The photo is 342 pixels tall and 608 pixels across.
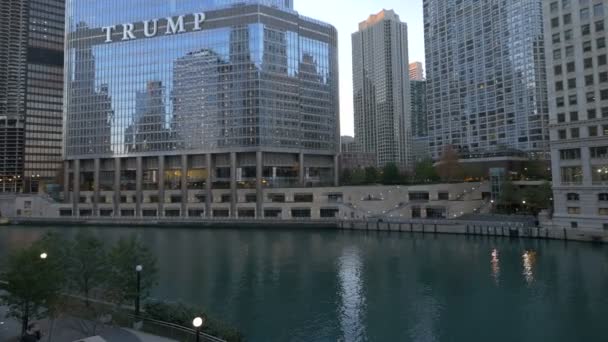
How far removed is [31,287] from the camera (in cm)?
2583

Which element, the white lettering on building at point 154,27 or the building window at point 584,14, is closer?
the building window at point 584,14

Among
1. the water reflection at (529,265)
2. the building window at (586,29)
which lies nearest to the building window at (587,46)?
the building window at (586,29)

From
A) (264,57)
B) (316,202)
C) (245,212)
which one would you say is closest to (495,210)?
(316,202)

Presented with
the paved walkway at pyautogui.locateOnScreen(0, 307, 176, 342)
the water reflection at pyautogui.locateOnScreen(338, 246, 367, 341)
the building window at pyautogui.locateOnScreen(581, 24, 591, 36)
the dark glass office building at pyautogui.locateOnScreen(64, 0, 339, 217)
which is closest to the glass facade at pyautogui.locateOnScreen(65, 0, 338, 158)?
the dark glass office building at pyautogui.locateOnScreen(64, 0, 339, 217)

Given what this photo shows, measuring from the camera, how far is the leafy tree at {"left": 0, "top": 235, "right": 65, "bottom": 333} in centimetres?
2591

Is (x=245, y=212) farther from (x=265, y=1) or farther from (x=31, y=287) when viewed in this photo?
(x=31, y=287)

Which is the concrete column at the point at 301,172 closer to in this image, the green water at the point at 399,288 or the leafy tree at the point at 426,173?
the leafy tree at the point at 426,173

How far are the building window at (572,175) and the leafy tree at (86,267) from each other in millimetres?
79370

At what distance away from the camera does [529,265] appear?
57906 millimetres

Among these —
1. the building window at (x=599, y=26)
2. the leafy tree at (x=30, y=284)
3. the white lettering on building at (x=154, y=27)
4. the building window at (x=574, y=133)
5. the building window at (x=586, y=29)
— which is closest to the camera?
the leafy tree at (x=30, y=284)

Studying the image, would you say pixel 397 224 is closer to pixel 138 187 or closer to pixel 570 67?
pixel 570 67

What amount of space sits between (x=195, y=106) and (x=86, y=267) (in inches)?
4612

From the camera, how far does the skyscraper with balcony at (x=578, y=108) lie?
248ft

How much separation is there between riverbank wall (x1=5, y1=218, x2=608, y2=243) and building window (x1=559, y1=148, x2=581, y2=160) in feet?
44.1
